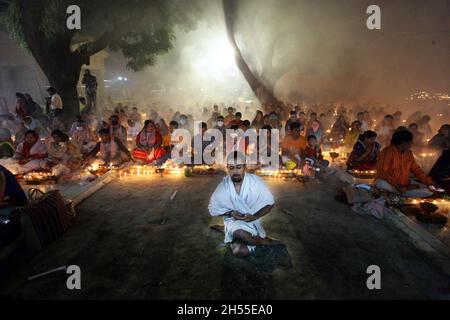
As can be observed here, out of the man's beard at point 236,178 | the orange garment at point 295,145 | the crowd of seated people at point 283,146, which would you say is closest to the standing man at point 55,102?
the crowd of seated people at point 283,146

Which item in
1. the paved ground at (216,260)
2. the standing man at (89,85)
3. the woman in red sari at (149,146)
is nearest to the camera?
the paved ground at (216,260)

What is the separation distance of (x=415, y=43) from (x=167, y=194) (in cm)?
1909

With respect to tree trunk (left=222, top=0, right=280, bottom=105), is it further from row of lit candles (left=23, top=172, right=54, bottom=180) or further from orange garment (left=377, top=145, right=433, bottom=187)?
row of lit candles (left=23, top=172, right=54, bottom=180)

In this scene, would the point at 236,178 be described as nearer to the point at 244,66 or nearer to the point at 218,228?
the point at 218,228

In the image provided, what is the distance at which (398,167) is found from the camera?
6414 millimetres

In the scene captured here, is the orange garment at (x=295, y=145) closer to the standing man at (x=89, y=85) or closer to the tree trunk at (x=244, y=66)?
the tree trunk at (x=244, y=66)

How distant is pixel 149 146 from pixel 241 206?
18.3 ft

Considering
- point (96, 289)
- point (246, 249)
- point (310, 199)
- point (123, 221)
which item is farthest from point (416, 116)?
point (96, 289)

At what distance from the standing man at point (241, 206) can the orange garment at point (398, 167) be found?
346cm

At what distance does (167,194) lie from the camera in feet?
22.9

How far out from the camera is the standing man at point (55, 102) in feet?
42.6

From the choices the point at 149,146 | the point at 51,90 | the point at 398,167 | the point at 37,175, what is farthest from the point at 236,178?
the point at 51,90

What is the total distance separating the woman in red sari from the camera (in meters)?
9.19
